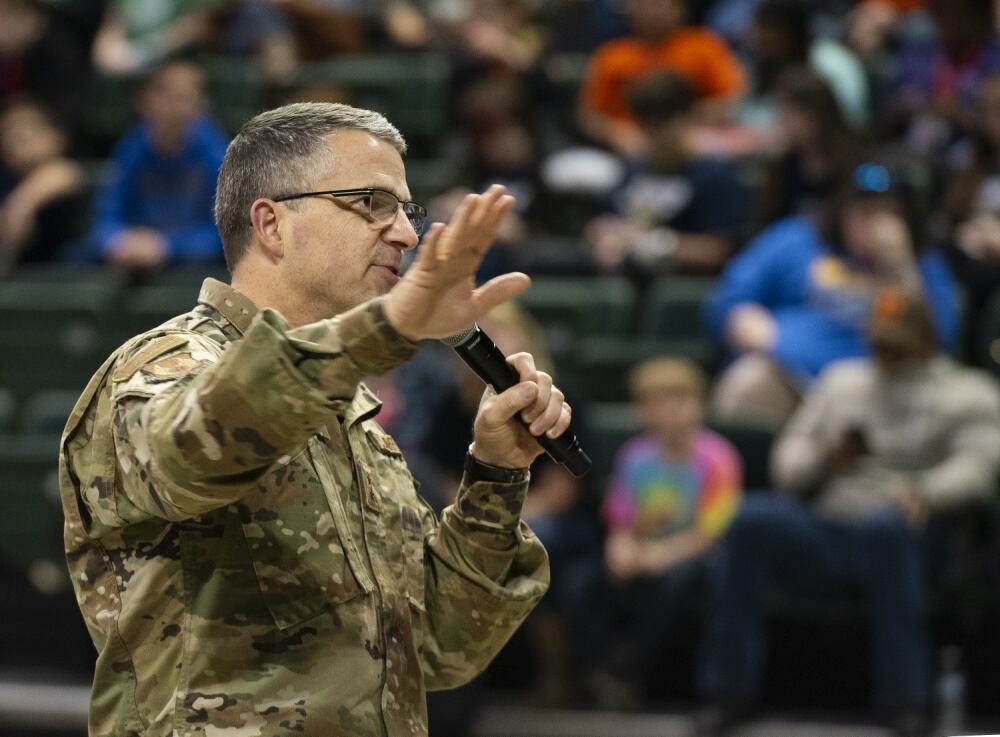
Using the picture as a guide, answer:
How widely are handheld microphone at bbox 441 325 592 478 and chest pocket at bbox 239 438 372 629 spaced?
0.27 meters

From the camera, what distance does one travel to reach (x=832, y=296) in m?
5.94

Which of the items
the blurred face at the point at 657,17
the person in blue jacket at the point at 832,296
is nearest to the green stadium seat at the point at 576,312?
the person in blue jacket at the point at 832,296

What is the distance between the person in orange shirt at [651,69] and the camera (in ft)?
24.6

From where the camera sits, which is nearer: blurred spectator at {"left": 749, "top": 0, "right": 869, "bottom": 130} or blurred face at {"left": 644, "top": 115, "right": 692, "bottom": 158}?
blurred face at {"left": 644, "top": 115, "right": 692, "bottom": 158}

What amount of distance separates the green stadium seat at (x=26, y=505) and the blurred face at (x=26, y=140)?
2.02 metres

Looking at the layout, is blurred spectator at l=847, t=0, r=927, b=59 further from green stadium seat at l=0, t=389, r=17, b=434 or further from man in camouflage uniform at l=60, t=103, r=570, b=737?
man in camouflage uniform at l=60, t=103, r=570, b=737

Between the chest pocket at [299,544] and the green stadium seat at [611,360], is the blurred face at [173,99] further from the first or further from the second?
the chest pocket at [299,544]

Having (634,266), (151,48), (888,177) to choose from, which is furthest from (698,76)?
(151,48)

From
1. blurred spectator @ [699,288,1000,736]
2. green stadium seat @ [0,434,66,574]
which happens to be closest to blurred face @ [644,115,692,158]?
blurred spectator @ [699,288,1000,736]

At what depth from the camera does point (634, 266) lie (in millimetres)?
6695

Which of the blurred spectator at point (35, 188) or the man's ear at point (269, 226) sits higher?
the man's ear at point (269, 226)

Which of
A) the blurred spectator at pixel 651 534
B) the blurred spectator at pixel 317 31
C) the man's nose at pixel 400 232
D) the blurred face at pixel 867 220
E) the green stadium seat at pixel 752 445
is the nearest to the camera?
the man's nose at pixel 400 232

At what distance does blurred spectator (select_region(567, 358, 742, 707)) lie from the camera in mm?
5371

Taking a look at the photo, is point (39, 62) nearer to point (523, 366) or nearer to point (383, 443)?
point (383, 443)
